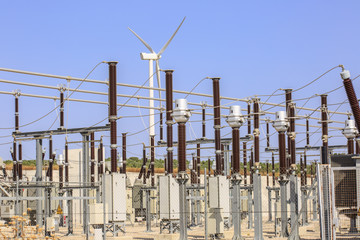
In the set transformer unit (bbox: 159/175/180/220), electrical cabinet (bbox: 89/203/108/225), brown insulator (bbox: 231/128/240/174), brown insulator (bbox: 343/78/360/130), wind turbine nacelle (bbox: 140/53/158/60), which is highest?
wind turbine nacelle (bbox: 140/53/158/60)

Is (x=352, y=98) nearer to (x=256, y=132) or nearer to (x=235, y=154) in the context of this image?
(x=235, y=154)

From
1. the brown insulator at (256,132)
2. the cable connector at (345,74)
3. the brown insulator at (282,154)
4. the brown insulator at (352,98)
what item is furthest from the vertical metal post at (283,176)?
the cable connector at (345,74)

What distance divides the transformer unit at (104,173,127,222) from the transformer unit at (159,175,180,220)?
2.02 meters

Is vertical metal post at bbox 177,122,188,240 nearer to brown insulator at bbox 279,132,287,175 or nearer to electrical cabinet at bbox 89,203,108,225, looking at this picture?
electrical cabinet at bbox 89,203,108,225

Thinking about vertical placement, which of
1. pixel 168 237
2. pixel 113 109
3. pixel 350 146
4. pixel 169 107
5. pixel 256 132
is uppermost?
pixel 169 107

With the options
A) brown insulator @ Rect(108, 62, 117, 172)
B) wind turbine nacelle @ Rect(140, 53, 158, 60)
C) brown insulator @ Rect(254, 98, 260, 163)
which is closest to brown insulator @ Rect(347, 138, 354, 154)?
brown insulator @ Rect(254, 98, 260, 163)

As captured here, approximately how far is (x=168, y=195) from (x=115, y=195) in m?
2.47

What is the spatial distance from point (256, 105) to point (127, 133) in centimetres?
1092

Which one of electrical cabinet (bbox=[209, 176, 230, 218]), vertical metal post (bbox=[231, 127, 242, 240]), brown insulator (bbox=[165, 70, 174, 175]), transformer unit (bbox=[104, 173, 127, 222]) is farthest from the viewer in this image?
brown insulator (bbox=[165, 70, 174, 175])

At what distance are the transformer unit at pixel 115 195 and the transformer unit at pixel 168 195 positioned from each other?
2.02 m

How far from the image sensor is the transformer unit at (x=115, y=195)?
787 inches

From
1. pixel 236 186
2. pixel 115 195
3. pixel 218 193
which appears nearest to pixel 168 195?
pixel 218 193

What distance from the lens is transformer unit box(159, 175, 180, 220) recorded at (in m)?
21.9

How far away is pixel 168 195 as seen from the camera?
2191 centimetres
